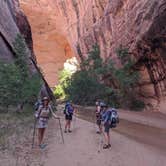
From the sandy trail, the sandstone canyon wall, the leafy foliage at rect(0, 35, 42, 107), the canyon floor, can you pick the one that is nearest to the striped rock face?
the sandstone canyon wall

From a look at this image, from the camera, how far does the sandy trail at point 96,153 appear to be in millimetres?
9564

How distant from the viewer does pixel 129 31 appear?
89.0 feet

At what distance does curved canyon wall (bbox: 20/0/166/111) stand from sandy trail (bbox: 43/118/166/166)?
490 inches

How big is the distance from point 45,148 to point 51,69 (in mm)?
55025

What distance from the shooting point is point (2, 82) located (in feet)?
59.3

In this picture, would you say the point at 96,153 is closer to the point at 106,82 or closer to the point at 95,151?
the point at 95,151

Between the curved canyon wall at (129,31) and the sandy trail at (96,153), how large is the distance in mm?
12456

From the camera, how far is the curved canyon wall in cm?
2388

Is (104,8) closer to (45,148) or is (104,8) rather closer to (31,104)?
(31,104)

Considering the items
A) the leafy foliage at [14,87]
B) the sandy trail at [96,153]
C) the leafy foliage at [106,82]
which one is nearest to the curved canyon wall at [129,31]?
the leafy foliage at [106,82]

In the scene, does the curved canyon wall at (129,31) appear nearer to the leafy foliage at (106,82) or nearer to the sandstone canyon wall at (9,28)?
the leafy foliage at (106,82)

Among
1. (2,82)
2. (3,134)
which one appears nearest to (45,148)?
(3,134)

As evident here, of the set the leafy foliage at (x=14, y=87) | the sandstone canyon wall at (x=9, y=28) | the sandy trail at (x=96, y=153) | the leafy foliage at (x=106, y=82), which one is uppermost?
the sandstone canyon wall at (x=9, y=28)

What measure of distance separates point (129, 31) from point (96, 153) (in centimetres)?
1804
